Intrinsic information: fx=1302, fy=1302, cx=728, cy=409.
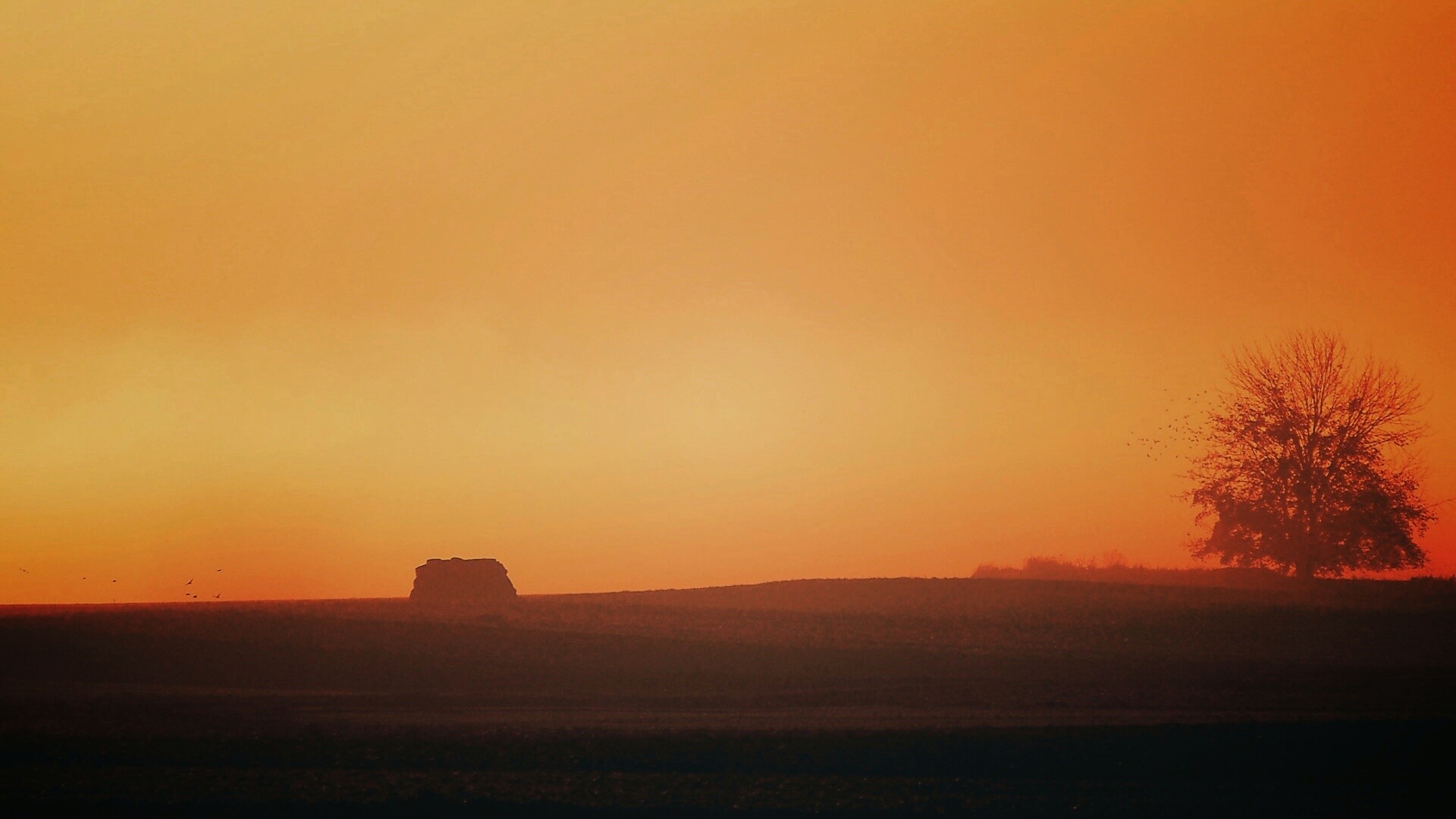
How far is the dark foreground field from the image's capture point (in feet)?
56.0

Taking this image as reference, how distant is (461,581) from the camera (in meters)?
40.2

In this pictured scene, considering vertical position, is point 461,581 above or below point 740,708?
above

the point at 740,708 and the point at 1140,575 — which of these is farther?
the point at 1140,575

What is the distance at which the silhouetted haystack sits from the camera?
3975 centimetres

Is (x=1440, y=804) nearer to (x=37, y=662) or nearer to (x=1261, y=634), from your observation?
(x=1261, y=634)

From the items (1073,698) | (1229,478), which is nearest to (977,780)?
(1073,698)

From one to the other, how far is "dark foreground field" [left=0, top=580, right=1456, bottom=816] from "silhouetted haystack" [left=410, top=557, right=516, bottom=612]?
8.07 ft

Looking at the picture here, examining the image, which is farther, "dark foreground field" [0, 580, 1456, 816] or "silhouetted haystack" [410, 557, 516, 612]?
"silhouetted haystack" [410, 557, 516, 612]

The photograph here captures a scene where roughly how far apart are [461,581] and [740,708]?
19.0 metres

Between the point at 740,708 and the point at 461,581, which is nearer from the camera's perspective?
the point at 740,708

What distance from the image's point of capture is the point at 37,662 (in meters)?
27.8

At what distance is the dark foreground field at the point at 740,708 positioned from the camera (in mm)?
17062

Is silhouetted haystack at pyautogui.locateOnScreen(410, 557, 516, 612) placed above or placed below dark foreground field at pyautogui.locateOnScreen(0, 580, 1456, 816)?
above

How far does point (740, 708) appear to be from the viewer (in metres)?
23.2
